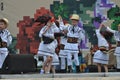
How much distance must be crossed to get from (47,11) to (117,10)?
1.79 m

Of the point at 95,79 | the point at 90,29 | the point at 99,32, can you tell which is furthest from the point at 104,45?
the point at 95,79

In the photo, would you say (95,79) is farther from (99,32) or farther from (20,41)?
(20,41)

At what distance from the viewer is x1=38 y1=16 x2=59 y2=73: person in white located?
27.7 ft

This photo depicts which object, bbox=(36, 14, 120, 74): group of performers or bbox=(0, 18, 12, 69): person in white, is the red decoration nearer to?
bbox=(36, 14, 120, 74): group of performers

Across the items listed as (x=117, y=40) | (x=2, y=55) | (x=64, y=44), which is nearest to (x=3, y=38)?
(x=2, y=55)

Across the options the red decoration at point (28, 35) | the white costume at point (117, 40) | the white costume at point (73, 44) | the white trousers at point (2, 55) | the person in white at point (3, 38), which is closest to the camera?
the person in white at point (3, 38)

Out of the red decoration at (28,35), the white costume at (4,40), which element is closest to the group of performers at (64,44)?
the white costume at (4,40)

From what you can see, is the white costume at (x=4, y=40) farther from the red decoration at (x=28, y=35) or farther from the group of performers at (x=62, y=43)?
the red decoration at (x=28, y=35)

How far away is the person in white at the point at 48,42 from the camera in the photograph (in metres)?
8.43

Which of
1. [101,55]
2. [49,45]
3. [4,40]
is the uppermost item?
[4,40]

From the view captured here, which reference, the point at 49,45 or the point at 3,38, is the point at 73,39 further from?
the point at 3,38

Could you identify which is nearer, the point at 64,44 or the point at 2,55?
the point at 2,55

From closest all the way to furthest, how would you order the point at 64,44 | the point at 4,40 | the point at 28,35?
the point at 4,40 < the point at 64,44 < the point at 28,35

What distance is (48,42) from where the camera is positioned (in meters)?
8.51
